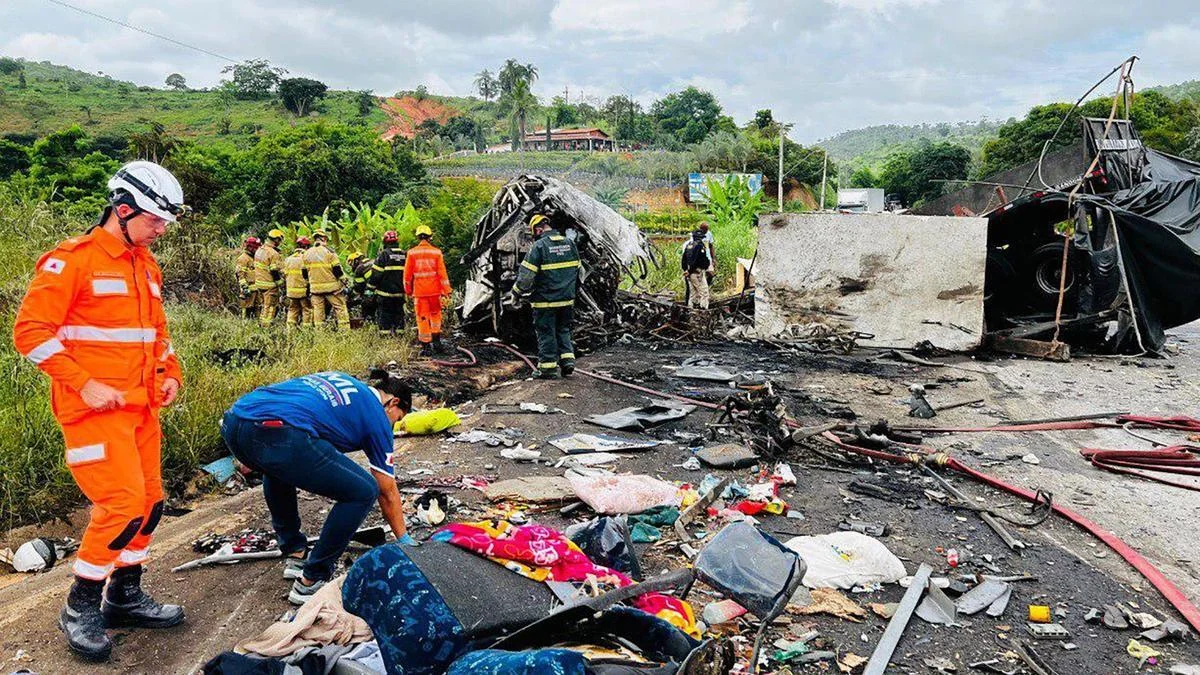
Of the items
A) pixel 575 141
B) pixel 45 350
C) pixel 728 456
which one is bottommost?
pixel 728 456

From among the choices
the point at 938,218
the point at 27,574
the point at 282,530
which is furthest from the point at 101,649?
the point at 938,218

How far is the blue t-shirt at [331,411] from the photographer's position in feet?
9.95

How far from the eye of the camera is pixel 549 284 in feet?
25.5

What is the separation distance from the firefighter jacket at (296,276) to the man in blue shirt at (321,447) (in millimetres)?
7612

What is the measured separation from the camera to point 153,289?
122 inches

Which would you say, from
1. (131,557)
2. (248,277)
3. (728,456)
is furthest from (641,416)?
(248,277)

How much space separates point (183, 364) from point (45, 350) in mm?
3655

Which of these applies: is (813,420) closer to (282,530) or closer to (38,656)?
(282,530)

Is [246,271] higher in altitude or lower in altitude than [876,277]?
higher

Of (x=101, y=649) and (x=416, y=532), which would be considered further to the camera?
(x=416, y=532)

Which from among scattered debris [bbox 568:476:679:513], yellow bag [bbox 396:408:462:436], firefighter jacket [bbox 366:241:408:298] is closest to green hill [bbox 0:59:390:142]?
firefighter jacket [bbox 366:241:408:298]

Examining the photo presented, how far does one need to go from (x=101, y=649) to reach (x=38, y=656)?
276 mm

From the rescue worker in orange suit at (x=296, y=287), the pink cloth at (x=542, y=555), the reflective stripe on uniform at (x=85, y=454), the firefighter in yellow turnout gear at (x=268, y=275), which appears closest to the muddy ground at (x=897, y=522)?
the pink cloth at (x=542, y=555)

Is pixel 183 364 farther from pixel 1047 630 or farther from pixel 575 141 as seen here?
pixel 575 141
